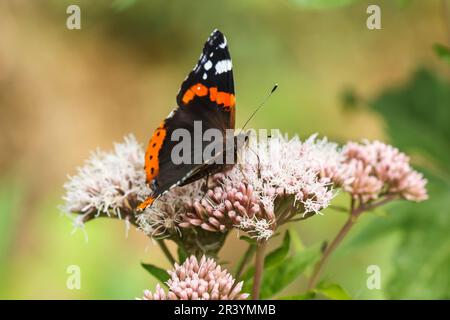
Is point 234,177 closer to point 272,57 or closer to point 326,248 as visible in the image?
point 326,248

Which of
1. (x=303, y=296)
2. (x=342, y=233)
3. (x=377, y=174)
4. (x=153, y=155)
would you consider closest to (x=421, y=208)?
(x=377, y=174)

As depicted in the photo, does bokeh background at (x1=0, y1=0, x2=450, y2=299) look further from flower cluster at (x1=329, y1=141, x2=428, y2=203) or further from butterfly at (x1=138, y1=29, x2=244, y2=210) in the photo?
butterfly at (x1=138, y1=29, x2=244, y2=210)

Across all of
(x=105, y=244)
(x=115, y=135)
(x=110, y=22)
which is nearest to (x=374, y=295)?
(x=105, y=244)

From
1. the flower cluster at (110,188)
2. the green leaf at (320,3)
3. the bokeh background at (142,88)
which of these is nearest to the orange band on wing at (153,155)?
the flower cluster at (110,188)

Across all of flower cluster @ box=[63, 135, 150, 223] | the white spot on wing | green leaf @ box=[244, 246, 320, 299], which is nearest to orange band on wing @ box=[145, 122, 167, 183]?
flower cluster @ box=[63, 135, 150, 223]

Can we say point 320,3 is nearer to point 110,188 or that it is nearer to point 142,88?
point 110,188

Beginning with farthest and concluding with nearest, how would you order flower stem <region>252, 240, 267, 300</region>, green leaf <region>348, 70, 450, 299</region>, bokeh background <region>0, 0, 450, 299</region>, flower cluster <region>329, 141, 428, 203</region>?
bokeh background <region>0, 0, 450, 299</region> → green leaf <region>348, 70, 450, 299</region> → flower cluster <region>329, 141, 428, 203</region> → flower stem <region>252, 240, 267, 300</region>
